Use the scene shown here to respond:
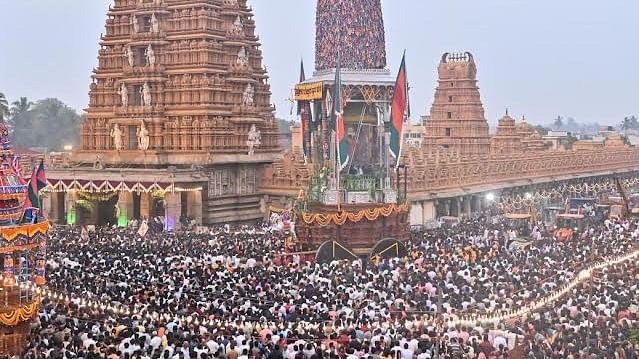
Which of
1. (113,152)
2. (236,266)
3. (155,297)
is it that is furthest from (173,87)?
(155,297)

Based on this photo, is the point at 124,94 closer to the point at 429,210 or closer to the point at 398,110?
the point at 429,210

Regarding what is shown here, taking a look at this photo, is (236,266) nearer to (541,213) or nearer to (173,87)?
(173,87)

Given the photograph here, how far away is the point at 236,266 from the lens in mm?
26969

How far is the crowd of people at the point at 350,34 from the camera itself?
35.2 meters

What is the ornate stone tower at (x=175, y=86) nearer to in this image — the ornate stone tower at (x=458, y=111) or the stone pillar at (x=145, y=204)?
the stone pillar at (x=145, y=204)

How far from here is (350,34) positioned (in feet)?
116

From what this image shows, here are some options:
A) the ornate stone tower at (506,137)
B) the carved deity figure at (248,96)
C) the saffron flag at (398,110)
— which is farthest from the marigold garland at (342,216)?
the ornate stone tower at (506,137)

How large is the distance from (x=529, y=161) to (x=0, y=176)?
43.4m

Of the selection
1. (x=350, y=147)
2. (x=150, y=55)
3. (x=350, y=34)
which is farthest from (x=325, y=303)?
(x=150, y=55)

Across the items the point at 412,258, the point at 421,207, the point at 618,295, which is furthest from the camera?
the point at 421,207

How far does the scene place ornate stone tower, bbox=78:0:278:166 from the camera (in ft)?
149

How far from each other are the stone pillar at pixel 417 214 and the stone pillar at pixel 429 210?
0.80 feet

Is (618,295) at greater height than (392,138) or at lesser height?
lesser

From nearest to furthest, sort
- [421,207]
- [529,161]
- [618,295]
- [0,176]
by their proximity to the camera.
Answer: [0,176] < [618,295] < [421,207] < [529,161]
